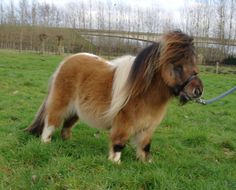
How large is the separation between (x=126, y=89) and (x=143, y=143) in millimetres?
853

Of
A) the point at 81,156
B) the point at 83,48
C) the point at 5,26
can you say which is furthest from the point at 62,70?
the point at 5,26

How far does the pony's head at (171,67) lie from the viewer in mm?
3803

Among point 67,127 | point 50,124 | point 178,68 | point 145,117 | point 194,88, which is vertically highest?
point 178,68

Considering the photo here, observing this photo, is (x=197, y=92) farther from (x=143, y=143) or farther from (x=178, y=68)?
(x=143, y=143)

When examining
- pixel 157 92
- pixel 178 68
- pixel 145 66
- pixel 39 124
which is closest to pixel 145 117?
pixel 157 92

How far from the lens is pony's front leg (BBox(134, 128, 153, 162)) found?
4.47 meters

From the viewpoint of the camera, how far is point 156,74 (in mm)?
4145

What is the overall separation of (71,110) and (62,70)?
62cm

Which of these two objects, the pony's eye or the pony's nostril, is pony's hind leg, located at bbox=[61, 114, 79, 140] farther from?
the pony's nostril

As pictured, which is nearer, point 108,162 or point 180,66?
point 180,66

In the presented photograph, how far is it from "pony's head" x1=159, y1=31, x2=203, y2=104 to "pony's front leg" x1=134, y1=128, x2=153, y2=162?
75cm

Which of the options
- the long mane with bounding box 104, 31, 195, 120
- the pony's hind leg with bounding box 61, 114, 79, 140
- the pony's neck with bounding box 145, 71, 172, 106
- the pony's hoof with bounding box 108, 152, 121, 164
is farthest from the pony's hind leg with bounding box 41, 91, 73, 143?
the pony's neck with bounding box 145, 71, 172, 106

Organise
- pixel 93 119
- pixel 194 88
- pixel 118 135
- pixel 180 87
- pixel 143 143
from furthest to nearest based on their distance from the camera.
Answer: pixel 93 119 < pixel 143 143 < pixel 118 135 < pixel 180 87 < pixel 194 88

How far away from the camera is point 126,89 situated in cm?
417
